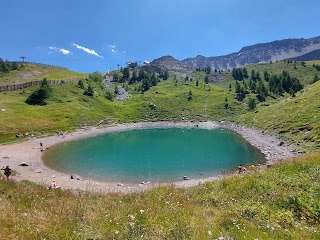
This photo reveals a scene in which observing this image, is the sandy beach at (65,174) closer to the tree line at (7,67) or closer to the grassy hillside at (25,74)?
the grassy hillside at (25,74)

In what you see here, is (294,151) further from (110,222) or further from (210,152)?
(110,222)

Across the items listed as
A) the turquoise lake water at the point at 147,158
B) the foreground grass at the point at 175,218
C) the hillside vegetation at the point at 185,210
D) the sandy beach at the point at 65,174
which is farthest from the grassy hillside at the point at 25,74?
the foreground grass at the point at 175,218

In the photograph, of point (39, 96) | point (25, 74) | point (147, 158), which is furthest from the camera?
point (25, 74)

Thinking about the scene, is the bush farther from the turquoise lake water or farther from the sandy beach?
the turquoise lake water

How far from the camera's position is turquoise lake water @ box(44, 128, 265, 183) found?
43438mm

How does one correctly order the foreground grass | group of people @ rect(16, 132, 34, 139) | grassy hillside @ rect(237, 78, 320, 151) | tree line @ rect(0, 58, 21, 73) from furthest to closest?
tree line @ rect(0, 58, 21, 73) < group of people @ rect(16, 132, 34, 139) < grassy hillside @ rect(237, 78, 320, 151) < the foreground grass

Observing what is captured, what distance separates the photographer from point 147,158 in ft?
182

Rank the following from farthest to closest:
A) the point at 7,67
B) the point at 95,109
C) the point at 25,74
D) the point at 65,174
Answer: the point at 25,74, the point at 7,67, the point at 95,109, the point at 65,174

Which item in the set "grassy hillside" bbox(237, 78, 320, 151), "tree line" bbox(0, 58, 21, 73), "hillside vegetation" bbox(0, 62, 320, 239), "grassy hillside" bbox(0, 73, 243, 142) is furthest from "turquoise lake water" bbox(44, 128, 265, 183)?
"tree line" bbox(0, 58, 21, 73)

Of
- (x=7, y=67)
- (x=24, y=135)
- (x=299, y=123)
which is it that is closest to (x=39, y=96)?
(x=24, y=135)

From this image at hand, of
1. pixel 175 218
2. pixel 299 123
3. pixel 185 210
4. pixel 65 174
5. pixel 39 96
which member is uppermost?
pixel 39 96

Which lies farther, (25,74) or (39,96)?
(25,74)

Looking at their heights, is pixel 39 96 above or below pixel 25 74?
below

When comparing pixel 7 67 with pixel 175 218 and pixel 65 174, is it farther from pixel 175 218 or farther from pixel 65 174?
pixel 175 218
